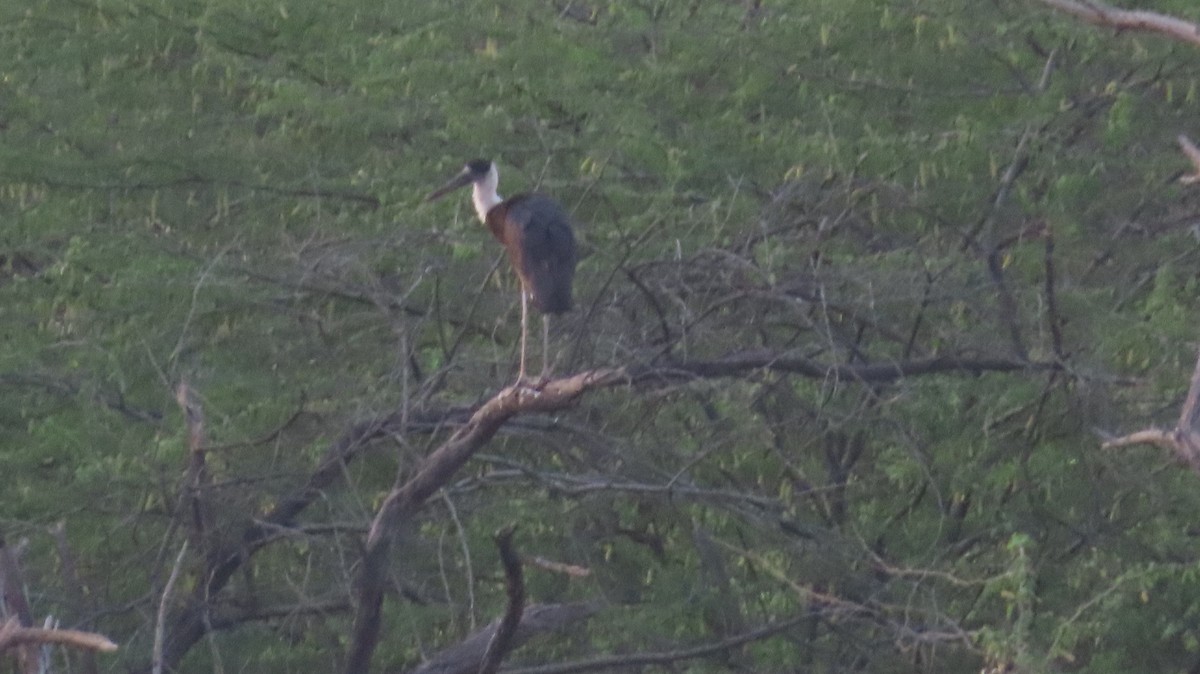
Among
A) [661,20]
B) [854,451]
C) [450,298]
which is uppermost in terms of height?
[661,20]

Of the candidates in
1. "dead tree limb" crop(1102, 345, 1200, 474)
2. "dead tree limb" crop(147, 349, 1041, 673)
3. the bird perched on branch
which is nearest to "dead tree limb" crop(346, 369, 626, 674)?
"dead tree limb" crop(147, 349, 1041, 673)

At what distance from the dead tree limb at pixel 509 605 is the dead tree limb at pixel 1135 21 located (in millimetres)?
1732

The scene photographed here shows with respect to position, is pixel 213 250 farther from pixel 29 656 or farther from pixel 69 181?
pixel 29 656

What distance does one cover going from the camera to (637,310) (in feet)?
18.0

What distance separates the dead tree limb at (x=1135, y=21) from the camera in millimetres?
4172

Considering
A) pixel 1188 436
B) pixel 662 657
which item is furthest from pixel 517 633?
pixel 1188 436

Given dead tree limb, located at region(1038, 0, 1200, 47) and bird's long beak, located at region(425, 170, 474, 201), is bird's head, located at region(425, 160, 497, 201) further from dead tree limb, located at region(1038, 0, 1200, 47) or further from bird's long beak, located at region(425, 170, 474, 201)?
dead tree limb, located at region(1038, 0, 1200, 47)

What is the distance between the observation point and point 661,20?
24.2ft

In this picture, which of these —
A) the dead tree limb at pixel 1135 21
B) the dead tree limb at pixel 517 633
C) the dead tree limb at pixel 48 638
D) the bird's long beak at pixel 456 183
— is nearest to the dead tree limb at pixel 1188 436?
the dead tree limb at pixel 1135 21

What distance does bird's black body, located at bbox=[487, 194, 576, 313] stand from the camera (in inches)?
213

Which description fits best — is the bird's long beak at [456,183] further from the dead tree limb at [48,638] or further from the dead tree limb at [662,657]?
the dead tree limb at [48,638]

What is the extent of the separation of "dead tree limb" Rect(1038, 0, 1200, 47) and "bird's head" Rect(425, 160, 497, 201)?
2.02m

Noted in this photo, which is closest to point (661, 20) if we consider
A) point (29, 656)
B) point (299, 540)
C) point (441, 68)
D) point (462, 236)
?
point (441, 68)

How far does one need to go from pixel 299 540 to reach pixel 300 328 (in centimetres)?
90
